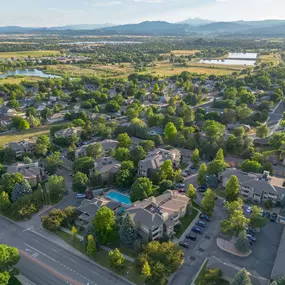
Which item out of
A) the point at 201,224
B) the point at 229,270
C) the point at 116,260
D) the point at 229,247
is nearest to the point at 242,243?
the point at 229,247

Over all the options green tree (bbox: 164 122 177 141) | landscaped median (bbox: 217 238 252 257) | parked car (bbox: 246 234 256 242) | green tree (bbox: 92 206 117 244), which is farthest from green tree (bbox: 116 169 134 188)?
parked car (bbox: 246 234 256 242)

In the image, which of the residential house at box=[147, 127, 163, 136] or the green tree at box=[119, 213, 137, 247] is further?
the residential house at box=[147, 127, 163, 136]

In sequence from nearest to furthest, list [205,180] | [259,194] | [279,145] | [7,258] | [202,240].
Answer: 1. [7,258]
2. [202,240]
3. [259,194]
4. [205,180]
5. [279,145]

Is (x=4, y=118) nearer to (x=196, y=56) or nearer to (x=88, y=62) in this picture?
(x=88, y=62)

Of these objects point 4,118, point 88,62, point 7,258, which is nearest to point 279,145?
point 7,258

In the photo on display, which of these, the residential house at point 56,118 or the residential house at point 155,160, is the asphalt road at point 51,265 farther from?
the residential house at point 56,118

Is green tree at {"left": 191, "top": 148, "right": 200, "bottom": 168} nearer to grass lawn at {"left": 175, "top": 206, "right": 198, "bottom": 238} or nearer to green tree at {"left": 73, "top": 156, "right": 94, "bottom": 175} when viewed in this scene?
grass lawn at {"left": 175, "top": 206, "right": 198, "bottom": 238}
